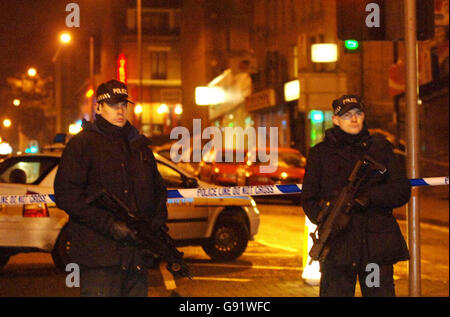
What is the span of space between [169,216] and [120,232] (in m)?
6.36

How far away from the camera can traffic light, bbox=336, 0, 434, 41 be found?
7020mm

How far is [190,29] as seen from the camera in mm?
51031

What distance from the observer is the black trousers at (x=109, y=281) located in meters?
4.70

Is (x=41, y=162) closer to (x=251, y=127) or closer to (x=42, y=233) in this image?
(x=42, y=233)

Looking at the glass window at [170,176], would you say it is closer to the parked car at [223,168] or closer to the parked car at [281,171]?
the parked car at [223,168]

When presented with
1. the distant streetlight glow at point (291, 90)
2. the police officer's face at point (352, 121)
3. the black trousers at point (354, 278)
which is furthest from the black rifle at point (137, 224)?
the distant streetlight glow at point (291, 90)

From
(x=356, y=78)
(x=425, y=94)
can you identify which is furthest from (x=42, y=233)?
(x=356, y=78)

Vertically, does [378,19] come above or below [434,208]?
above

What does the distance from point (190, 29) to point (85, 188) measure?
47154 mm

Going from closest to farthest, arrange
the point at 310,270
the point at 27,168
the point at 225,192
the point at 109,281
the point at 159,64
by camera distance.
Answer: the point at 109,281
the point at 225,192
the point at 310,270
the point at 27,168
the point at 159,64

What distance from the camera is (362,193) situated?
493cm

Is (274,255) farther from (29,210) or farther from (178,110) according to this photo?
(178,110)

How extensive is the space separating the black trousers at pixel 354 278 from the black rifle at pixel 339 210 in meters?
0.19

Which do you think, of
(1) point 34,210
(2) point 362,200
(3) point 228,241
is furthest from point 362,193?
(3) point 228,241
